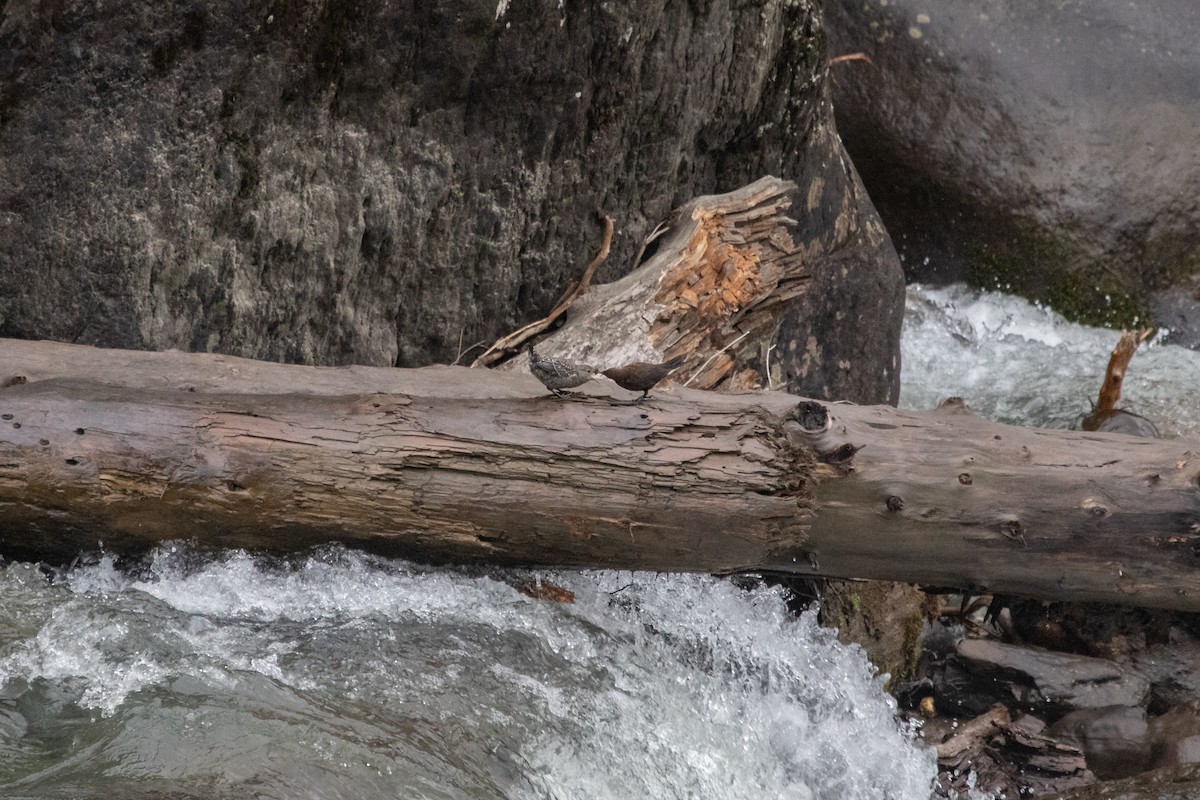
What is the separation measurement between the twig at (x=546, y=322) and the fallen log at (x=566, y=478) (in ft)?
3.80

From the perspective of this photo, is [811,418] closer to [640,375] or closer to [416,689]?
[640,375]

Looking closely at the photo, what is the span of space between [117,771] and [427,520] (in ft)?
3.51

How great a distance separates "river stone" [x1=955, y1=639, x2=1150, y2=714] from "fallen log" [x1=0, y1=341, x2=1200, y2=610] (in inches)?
43.7

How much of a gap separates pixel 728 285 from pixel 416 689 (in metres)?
2.32

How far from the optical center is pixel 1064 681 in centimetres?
490

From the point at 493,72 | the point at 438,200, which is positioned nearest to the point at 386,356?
the point at 438,200

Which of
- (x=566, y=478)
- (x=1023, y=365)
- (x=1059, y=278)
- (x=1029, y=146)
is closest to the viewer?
(x=566, y=478)

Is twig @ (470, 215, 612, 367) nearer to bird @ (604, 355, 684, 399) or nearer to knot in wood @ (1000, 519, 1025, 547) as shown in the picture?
bird @ (604, 355, 684, 399)

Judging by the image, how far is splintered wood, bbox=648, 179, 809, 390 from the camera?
15.9ft

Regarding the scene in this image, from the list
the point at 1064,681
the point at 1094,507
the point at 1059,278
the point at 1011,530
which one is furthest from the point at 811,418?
the point at 1059,278

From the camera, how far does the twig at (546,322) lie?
5.04m

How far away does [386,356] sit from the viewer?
4.86 metres

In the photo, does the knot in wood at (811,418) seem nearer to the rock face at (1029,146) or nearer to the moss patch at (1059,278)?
the rock face at (1029,146)

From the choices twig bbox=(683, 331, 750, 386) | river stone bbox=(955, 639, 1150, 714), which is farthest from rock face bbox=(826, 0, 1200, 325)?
river stone bbox=(955, 639, 1150, 714)
